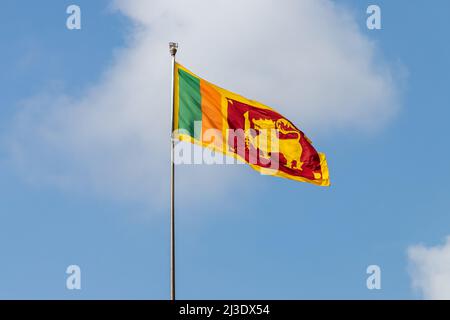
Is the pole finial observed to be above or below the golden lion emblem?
above

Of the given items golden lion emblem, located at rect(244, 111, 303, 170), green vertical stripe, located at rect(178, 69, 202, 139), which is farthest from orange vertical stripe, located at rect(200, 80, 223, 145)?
golden lion emblem, located at rect(244, 111, 303, 170)

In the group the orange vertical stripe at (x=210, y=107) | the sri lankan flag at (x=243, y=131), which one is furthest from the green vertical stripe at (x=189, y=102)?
the orange vertical stripe at (x=210, y=107)

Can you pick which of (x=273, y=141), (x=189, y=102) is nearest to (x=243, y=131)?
(x=273, y=141)

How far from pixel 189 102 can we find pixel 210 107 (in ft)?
3.09

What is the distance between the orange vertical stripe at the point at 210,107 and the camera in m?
31.8

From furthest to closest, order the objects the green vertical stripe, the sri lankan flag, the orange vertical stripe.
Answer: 1. the orange vertical stripe
2. the sri lankan flag
3. the green vertical stripe

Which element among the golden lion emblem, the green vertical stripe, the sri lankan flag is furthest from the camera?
the golden lion emblem

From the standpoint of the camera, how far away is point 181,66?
32.2 metres

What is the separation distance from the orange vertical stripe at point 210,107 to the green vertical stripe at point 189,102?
186 mm

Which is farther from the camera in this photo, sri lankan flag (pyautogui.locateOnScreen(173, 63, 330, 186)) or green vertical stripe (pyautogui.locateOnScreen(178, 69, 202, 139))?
sri lankan flag (pyautogui.locateOnScreen(173, 63, 330, 186))

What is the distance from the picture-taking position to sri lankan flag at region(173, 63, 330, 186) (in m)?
31.3

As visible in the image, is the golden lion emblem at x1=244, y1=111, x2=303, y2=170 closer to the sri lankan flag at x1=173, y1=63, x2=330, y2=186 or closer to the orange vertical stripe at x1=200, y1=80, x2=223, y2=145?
the sri lankan flag at x1=173, y1=63, x2=330, y2=186
